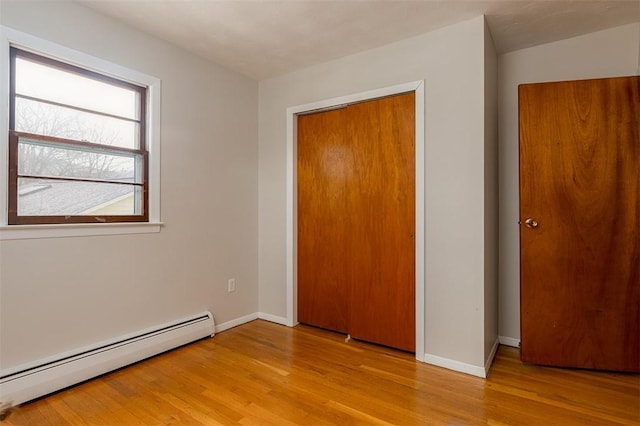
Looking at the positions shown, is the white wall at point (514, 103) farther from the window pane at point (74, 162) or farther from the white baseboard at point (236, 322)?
the window pane at point (74, 162)

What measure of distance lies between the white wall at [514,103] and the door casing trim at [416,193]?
85cm

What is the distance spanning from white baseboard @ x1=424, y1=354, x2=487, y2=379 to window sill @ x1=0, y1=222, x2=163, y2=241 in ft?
7.41

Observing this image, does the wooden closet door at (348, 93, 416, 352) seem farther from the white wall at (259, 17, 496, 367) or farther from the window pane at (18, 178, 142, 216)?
the window pane at (18, 178, 142, 216)

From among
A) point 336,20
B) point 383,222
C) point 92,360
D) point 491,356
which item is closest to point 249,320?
point 92,360

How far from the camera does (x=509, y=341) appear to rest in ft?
8.93

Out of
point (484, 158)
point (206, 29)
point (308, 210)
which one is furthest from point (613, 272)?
point (206, 29)

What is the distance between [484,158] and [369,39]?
4.08ft

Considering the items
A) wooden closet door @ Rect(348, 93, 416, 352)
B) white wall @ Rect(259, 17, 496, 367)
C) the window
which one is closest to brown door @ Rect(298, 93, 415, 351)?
wooden closet door @ Rect(348, 93, 416, 352)

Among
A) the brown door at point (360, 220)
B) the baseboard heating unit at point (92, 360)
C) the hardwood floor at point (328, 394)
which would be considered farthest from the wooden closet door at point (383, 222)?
the baseboard heating unit at point (92, 360)

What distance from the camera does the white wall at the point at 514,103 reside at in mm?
2488

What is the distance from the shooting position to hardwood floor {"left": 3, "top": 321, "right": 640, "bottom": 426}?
1.74 meters

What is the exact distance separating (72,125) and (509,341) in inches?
142

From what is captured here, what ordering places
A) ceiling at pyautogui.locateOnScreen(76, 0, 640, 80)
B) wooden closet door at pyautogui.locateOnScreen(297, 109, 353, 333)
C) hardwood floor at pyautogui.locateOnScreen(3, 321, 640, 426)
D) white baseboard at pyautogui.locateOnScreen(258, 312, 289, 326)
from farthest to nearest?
white baseboard at pyautogui.locateOnScreen(258, 312, 289, 326), wooden closet door at pyautogui.locateOnScreen(297, 109, 353, 333), ceiling at pyautogui.locateOnScreen(76, 0, 640, 80), hardwood floor at pyautogui.locateOnScreen(3, 321, 640, 426)

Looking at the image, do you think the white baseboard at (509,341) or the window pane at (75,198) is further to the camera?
the white baseboard at (509,341)
